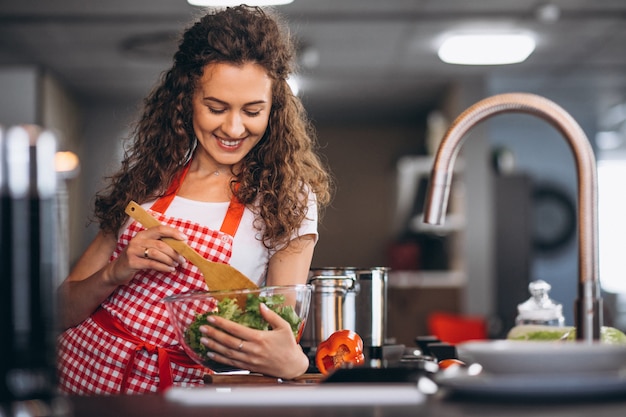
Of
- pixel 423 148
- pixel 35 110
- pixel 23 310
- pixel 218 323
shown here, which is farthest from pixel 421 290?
pixel 23 310

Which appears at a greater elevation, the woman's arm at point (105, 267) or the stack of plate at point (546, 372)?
the woman's arm at point (105, 267)

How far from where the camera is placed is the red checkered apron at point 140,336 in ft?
5.06

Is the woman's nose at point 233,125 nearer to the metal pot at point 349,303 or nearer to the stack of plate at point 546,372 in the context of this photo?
the metal pot at point 349,303

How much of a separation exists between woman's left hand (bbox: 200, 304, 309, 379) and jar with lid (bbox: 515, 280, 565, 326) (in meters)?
0.64

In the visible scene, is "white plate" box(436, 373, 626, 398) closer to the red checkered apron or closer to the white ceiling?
the red checkered apron

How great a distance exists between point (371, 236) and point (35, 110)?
355 centimetres

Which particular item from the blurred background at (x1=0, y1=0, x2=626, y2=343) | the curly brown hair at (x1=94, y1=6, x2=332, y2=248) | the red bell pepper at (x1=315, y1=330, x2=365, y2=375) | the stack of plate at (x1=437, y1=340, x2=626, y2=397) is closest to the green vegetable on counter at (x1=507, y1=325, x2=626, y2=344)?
the red bell pepper at (x1=315, y1=330, x2=365, y2=375)

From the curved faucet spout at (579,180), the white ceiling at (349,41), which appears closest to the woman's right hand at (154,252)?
the curved faucet spout at (579,180)

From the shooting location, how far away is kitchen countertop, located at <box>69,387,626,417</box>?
2.51 ft

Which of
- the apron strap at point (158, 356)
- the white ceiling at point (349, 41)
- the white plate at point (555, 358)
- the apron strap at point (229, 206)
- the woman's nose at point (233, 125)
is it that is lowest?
the apron strap at point (158, 356)

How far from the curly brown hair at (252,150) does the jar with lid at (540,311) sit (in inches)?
18.6

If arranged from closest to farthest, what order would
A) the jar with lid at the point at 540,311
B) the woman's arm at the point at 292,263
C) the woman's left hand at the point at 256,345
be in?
the woman's left hand at the point at 256,345 < the woman's arm at the point at 292,263 < the jar with lid at the point at 540,311

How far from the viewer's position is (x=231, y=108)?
1.58m

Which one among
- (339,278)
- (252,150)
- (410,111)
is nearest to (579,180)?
(339,278)
